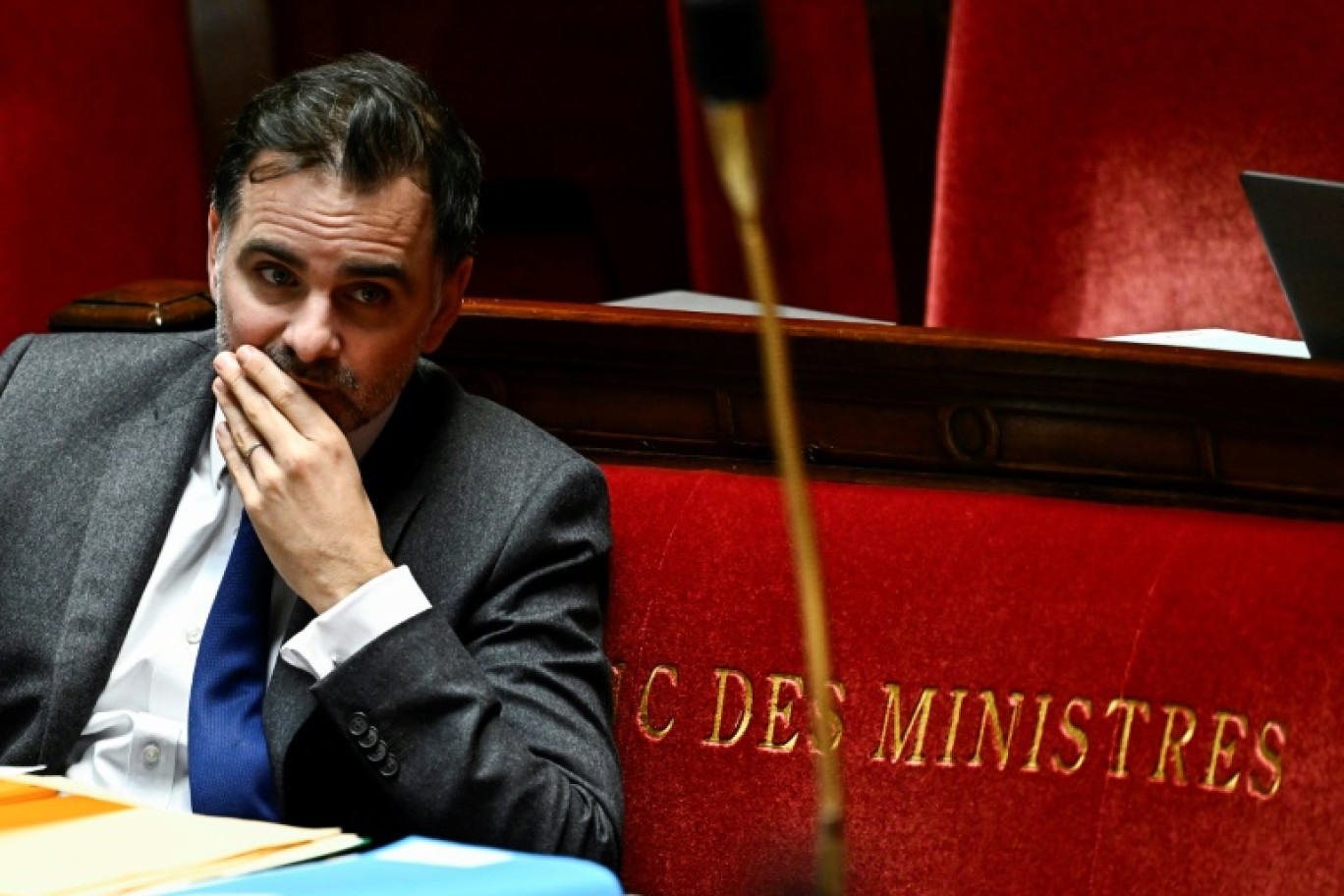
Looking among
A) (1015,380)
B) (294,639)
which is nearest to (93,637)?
(294,639)

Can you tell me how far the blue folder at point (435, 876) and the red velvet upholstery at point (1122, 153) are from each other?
1.05m

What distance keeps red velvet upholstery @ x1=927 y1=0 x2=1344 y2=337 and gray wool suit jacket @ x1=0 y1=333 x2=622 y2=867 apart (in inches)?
24.8

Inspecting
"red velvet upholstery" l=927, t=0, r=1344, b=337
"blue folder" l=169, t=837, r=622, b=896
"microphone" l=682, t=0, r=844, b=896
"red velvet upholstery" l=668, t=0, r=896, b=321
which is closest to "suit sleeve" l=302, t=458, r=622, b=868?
"blue folder" l=169, t=837, r=622, b=896

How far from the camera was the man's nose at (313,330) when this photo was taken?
0.98m

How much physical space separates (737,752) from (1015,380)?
251 mm

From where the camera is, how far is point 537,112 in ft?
6.33

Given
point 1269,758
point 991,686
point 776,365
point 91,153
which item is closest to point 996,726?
point 991,686

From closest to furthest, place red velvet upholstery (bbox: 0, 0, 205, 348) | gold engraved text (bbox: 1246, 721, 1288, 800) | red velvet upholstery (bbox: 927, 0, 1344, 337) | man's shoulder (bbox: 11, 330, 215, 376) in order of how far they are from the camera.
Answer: gold engraved text (bbox: 1246, 721, 1288, 800)
man's shoulder (bbox: 11, 330, 215, 376)
red velvet upholstery (bbox: 927, 0, 1344, 337)
red velvet upholstery (bbox: 0, 0, 205, 348)

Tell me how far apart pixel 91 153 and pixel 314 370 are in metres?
0.96

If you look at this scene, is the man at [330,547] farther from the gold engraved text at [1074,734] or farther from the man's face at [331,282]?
the gold engraved text at [1074,734]

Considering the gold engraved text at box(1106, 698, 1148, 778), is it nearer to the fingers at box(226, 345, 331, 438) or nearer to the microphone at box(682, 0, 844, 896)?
the fingers at box(226, 345, 331, 438)

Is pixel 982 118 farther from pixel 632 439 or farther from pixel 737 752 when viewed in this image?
pixel 737 752

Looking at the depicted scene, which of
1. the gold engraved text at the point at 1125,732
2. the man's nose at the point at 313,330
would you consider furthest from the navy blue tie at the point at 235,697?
the gold engraved text at the point at 1125,732

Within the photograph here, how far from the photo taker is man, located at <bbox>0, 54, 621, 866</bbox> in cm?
93
